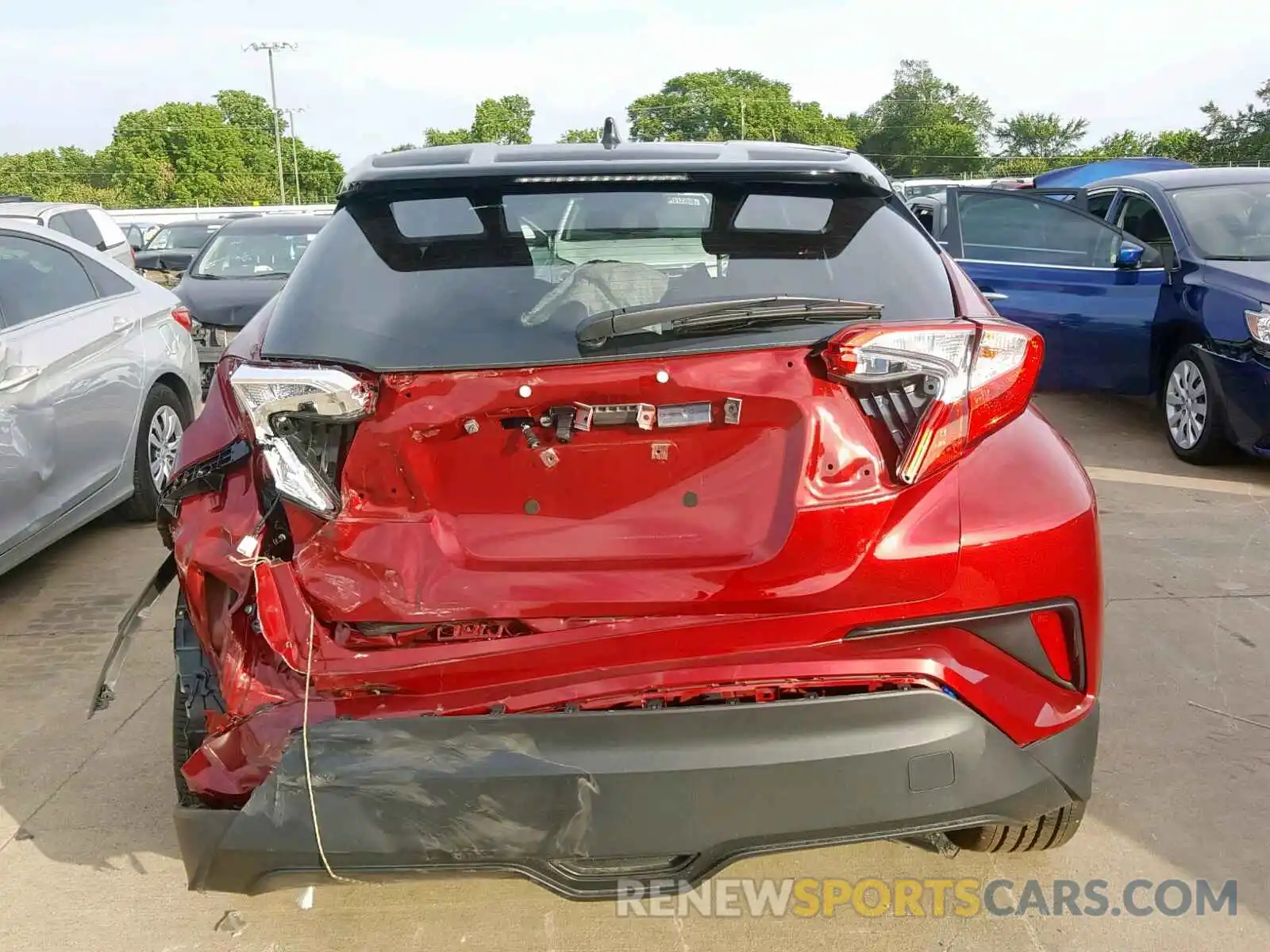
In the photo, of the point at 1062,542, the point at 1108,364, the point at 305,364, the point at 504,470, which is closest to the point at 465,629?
the point at 504,470

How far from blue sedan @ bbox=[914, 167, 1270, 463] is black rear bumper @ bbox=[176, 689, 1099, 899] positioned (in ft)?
15.2

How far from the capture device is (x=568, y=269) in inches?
94.7

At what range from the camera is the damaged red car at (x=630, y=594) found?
190cm

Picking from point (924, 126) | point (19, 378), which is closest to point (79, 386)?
point (19, 378)

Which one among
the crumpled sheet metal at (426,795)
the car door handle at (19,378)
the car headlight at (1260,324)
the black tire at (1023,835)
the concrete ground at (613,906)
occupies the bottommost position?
the concrete ground at (613,906)

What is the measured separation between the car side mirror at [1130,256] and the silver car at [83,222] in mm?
8014

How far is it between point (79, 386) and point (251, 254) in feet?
18.4

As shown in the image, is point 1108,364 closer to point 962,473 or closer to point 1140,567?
point 1140,567

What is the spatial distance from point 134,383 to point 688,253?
12.8 feet

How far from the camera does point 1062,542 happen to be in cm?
208

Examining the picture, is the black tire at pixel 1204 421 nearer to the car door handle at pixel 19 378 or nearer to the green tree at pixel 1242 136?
the car door handle at pixel 19 378

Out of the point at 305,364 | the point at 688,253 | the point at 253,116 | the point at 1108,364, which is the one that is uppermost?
the point at 253,116

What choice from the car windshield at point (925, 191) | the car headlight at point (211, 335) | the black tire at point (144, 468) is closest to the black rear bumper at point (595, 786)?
the black tire at point (144, 468)

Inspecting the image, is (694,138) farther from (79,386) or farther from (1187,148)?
(79,386)
